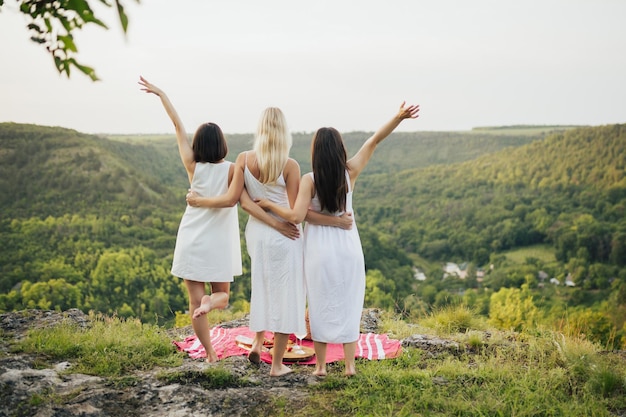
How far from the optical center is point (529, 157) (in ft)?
322

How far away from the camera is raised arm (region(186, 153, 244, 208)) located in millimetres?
5012

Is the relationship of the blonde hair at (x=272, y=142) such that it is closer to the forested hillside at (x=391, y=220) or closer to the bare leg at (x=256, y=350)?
the bare leg at (x=256, y=350)

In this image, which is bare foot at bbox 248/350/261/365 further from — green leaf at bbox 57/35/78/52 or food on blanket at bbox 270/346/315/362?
green leaf at bbox 57/35/78/52

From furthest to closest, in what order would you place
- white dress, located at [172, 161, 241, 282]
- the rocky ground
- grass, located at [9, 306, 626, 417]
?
white dress, located at [172, 161, 241, 282], grass, located at [9, 306, 626, 417], the rocky ground

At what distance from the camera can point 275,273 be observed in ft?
16.3

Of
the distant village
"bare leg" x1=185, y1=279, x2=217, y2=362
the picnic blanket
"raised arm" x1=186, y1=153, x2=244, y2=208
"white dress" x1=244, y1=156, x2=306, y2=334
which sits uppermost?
"raised arm" x1=186, y1=153, x2=244, y2=208

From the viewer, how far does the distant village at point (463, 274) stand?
6544cm

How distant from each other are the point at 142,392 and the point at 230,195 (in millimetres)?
1821

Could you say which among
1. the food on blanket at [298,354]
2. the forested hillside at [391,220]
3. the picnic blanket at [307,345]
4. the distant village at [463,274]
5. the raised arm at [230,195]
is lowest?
the distant village at [463,274]

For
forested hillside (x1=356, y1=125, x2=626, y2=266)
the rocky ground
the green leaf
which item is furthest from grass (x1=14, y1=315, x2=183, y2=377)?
forested hillside (x1=356, y1=125, x2=626, y2=266)

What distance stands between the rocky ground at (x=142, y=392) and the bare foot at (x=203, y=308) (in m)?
0.49

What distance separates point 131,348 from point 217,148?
7.31ft

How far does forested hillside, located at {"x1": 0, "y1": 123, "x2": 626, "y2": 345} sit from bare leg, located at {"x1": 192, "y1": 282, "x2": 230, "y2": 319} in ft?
79.5

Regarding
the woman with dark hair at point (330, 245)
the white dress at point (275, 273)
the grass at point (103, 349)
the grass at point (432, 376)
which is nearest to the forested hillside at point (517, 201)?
the grass at point (432, 376)
